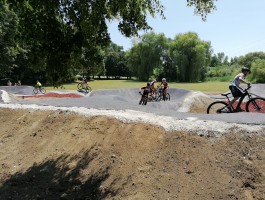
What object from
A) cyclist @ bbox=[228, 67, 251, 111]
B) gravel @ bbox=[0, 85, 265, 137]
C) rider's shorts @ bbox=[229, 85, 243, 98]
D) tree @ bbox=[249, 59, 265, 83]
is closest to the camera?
gravel @ bbox=[0, 85, 265, 137]

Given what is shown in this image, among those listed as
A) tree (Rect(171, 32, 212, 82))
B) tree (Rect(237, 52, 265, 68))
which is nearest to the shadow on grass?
tree (Rect(171, 32, 212, 82))

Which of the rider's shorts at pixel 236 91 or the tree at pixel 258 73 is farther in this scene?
the tree at pixel 258 73

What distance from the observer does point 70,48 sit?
1085 centimetres

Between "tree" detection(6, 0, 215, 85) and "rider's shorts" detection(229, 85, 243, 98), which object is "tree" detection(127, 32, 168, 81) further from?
"tree" detection(6, 0, 215, 85)

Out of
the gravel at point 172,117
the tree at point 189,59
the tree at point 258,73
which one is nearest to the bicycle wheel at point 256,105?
the gravel at point 172,117

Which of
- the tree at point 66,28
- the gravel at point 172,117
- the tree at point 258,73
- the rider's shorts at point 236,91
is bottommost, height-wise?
the tree at point 258,73

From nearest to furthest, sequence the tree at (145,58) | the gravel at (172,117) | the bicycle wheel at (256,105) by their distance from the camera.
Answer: the gravel at (172,117) < the bicycle wheel at (256,105) < the tree at (145,58)

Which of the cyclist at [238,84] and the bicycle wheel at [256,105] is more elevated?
the cyclist at [238,84]

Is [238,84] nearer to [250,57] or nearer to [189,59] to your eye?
[189,59]

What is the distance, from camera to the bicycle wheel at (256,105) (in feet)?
50.6

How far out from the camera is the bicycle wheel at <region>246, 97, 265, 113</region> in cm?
1542

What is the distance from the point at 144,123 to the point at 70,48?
13.4 feet

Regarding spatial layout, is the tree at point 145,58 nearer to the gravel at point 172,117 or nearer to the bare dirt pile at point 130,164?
the gravel at point 172,117

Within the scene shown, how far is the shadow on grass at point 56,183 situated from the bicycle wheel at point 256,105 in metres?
8.02
